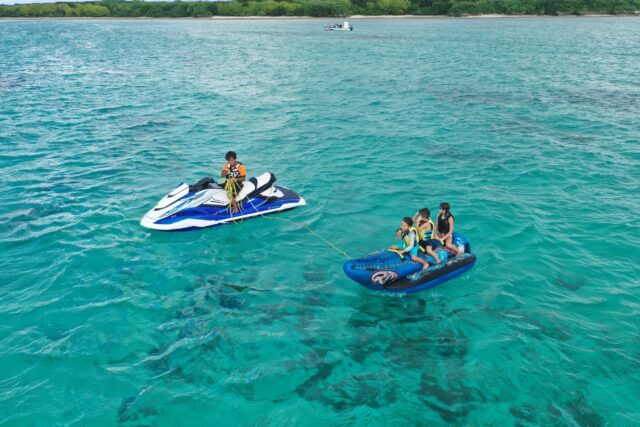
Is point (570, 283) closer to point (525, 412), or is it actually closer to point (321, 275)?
point (525, 412)

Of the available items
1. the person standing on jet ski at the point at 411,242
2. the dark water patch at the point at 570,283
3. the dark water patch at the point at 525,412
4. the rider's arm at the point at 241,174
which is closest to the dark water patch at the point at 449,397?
the dark water patch at the point at 525,412

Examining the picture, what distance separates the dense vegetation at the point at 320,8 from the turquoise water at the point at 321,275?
416 ft

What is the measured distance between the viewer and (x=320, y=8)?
153m

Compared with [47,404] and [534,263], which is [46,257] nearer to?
[47,404]

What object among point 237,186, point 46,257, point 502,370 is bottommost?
point 502,370

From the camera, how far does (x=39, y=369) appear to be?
9.73 metres

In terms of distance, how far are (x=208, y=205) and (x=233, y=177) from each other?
1.27m

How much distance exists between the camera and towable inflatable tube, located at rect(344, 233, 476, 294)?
1185 cm

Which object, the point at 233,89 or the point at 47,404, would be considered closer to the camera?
the point at 47,404

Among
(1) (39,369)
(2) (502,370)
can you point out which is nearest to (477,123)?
(2) (502,370)

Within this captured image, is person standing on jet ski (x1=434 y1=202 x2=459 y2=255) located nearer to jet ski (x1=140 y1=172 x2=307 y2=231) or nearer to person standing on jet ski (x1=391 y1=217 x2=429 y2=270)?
person standing on jet ski (x1=391 y1=217 x2=429 y2=270)

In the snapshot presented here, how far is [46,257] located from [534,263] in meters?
14.6

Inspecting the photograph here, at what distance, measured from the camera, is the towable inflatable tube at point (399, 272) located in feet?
38.9

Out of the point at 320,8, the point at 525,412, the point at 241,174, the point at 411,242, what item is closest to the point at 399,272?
the point at 411,242
